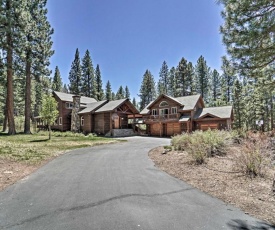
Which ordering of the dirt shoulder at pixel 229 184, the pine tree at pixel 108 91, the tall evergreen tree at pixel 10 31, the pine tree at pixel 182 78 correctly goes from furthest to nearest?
the pine tree at pixel 108 91, the pine tree at pixel 182 78, the tall evergreen tree at pixel 10 31, the dirt shoulder at pixel 229 184

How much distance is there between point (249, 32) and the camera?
6.36 metres

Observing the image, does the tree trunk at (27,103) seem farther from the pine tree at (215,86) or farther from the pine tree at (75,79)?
the pine tree at (215,86)

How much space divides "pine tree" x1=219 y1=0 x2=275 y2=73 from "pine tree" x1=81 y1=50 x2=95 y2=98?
42.2 m

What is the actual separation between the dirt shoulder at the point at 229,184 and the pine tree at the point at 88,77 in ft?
135

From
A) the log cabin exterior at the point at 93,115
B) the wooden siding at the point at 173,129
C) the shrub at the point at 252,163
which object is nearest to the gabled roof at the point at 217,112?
the wooden siding at the point at 173,129

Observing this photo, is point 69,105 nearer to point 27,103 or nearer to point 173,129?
point 27,103

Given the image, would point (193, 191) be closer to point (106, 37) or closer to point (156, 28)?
point (156, 28)

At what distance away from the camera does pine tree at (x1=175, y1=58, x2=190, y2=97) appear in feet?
148

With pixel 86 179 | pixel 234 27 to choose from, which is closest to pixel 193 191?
pixel 86 179

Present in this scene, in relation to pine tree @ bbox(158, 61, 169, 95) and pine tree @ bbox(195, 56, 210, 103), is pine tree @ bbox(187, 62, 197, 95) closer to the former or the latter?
pine tree @ bbox(195, 56, 210, 103)

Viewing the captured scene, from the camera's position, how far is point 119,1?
14.8m

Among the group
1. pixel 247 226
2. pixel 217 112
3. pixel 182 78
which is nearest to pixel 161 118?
pixel 217 112

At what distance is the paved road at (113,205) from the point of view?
3.56 m

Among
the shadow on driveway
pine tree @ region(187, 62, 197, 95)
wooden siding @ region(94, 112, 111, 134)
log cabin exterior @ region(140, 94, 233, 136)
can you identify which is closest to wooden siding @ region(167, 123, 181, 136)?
log cabin exterior @ region(140, 94, 233, 136)
